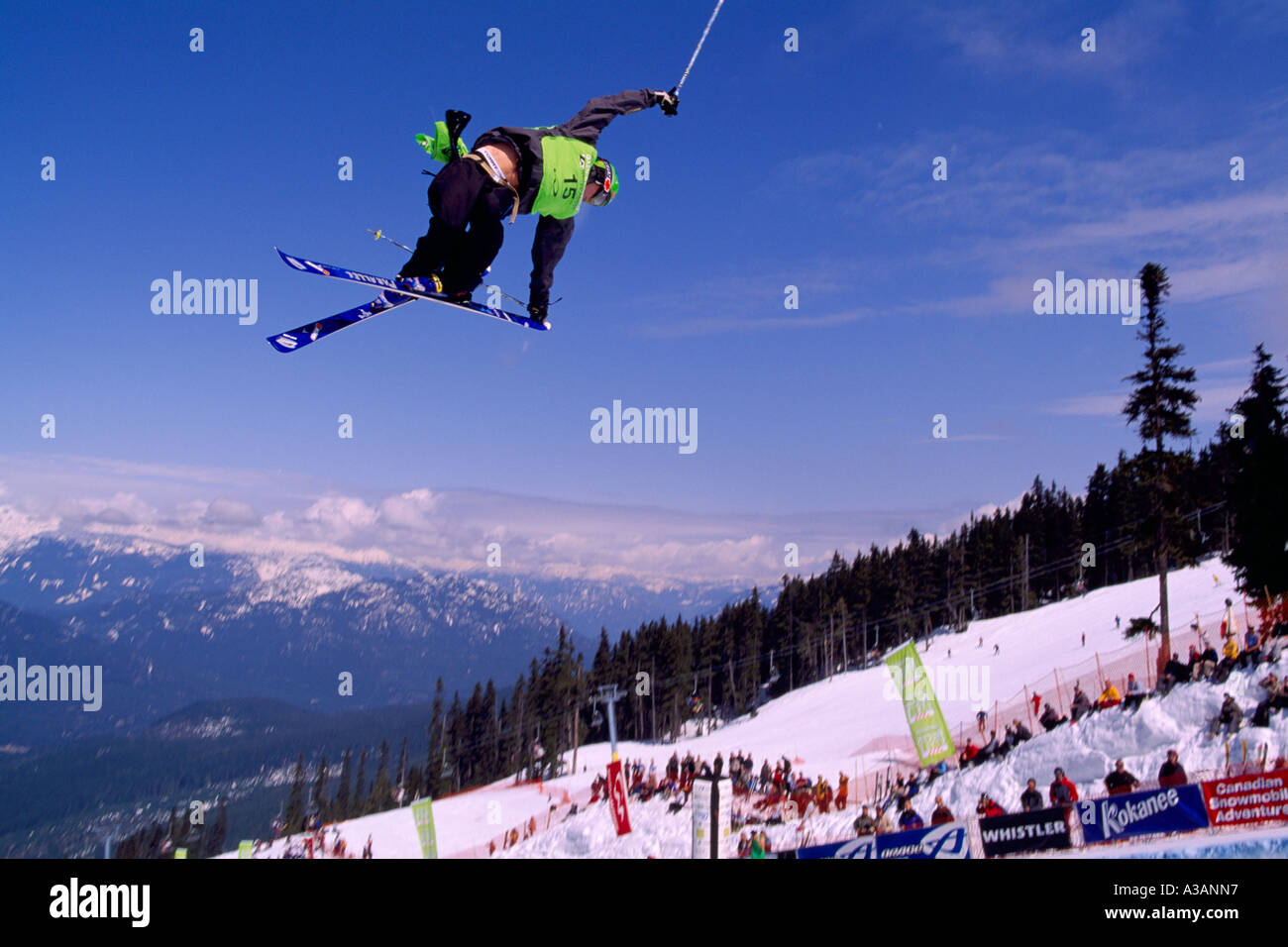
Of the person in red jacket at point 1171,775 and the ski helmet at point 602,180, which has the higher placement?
the ski helmet at point 602,180

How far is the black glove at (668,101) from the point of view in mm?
4148

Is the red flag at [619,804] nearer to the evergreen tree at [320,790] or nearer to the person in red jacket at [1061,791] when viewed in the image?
the person in red jacket at [1061,791]

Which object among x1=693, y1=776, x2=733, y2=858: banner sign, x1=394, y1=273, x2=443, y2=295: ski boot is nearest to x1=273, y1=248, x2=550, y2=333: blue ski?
x1=394, y1=273, x2=443, y2=295: ski boot

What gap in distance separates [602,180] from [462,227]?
2.89 feet

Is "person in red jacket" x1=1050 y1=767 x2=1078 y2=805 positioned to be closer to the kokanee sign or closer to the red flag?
the kokanee sign

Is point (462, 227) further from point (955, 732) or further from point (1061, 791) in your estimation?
point (955, 732)

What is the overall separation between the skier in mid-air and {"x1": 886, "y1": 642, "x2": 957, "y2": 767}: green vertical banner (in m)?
12.7

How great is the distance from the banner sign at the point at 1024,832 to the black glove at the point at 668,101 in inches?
320

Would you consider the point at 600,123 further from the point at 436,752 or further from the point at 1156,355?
the point at 436,752

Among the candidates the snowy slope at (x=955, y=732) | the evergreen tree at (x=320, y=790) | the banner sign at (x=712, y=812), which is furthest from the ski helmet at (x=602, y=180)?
the evergreen tree at (x=320, y=790)

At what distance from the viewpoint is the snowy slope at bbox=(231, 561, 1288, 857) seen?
525 inches

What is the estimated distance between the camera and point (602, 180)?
4.09 meters
